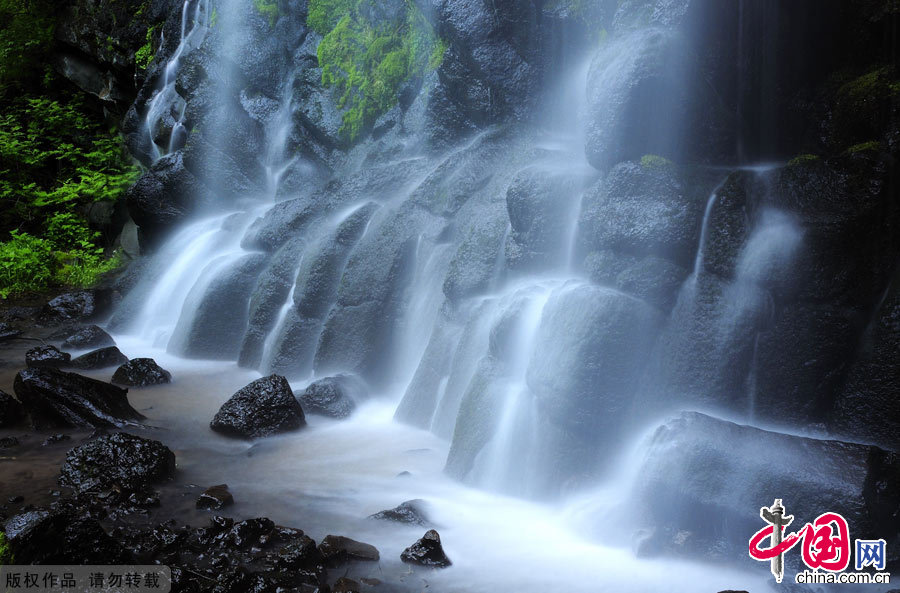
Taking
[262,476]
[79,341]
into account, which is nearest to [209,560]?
[262,476]

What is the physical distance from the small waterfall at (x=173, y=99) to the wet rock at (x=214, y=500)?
14.0m

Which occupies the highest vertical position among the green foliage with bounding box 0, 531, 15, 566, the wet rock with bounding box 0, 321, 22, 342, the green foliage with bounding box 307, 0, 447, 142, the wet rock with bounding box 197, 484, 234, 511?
the green foliage with bounding box 307, 0, 447, 142

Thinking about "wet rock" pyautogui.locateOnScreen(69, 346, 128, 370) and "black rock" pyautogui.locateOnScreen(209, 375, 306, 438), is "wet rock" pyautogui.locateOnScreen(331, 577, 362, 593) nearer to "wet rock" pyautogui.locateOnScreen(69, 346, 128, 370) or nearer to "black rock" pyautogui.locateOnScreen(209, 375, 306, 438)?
"black rock" pyautogui.locateOnScreen(209, 375, 306, 438)

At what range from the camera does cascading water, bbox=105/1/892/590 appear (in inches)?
226

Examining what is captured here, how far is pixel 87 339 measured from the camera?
469 inches

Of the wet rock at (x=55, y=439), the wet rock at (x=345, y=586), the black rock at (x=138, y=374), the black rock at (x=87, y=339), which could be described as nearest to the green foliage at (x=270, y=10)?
the black rock at (x=87, y=339)

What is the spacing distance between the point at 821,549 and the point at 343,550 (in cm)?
340

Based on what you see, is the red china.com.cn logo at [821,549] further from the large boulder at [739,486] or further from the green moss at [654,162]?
the green moss at [654,162]

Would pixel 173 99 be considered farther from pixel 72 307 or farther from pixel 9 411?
pixel 9 411

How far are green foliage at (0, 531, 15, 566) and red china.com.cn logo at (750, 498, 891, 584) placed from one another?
4.89 metres

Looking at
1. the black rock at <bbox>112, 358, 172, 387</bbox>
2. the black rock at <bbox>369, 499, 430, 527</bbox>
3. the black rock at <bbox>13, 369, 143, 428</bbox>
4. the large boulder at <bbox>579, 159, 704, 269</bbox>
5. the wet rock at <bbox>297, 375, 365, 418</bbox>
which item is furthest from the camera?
the black rock at <bbox>112, 358, 172, 387</bbox>

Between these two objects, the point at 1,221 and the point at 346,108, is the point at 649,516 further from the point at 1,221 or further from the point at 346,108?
the point at 1,221

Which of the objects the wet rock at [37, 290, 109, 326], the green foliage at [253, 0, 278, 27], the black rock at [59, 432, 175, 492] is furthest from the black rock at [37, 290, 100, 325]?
the black rock at [59, 432, 175, 492]

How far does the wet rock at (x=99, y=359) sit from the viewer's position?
10.4m
